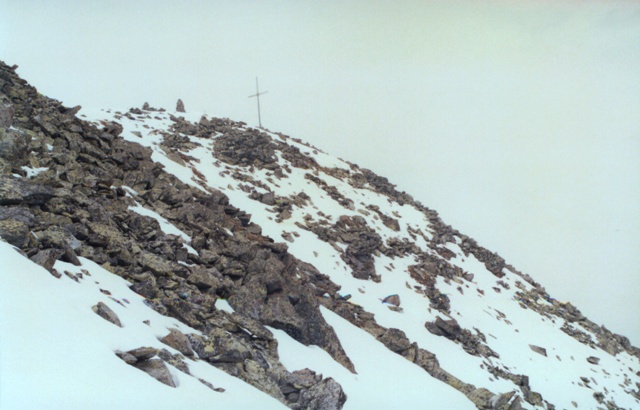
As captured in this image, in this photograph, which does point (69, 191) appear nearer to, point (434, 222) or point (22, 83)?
point (22, 83)

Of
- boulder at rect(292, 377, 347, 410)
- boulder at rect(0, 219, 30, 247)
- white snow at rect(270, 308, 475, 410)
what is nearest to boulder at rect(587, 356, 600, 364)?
white snow at rect(270, 308, 475, 410)

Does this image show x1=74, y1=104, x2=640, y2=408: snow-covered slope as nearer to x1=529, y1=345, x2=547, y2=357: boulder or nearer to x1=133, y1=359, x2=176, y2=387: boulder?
x1=529, y1=345, x2=547, y2=357: boulder

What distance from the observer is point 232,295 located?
11.7m

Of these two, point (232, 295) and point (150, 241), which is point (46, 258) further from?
point (232, 295)

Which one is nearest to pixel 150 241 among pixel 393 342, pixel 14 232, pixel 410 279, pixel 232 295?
pixel 232 295

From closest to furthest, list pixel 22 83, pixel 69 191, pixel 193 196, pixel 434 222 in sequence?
1. pixel 69 191
2. pixel 22 83
3. pixel 193 196
4. pixel 434 222

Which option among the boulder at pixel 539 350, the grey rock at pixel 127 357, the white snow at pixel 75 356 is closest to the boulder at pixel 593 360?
the boulder at pixel 539 350

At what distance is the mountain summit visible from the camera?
576 cm

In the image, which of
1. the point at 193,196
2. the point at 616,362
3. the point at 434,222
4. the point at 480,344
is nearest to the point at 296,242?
the point at 193,196

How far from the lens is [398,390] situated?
12.4 m

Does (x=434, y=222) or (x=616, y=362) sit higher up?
(x=434, y=222)

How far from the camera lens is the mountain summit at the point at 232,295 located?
576cm

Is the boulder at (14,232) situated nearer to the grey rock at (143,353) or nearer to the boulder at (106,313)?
the boulder at (106,313)

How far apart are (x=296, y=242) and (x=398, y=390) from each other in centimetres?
1201
